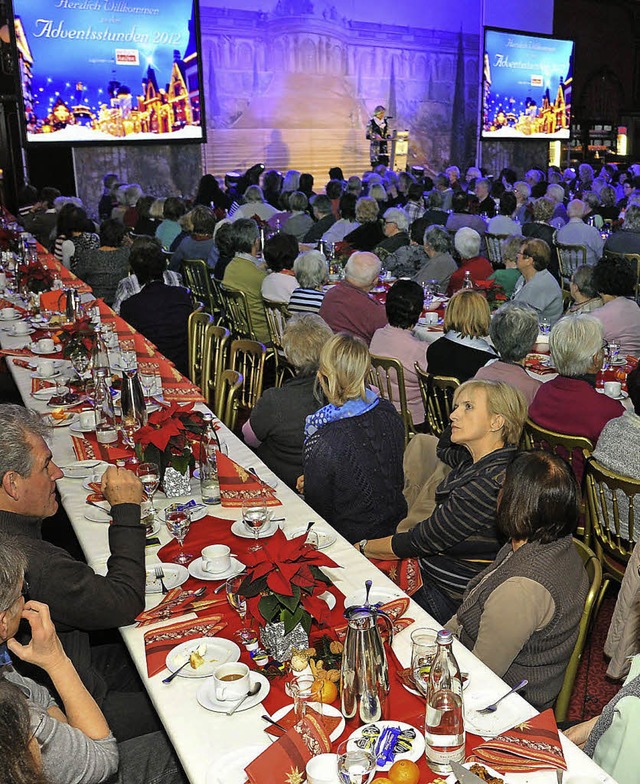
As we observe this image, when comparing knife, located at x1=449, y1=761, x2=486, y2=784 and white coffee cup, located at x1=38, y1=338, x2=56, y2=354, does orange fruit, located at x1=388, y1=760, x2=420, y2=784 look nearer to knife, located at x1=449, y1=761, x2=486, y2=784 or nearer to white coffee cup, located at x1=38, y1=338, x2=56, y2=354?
knife, located at x1=449, y1=761, x2=486, y2=784

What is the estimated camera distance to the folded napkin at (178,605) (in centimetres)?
215

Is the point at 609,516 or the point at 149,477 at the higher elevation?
the point at 149,477

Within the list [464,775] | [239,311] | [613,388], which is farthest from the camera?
[239,311]

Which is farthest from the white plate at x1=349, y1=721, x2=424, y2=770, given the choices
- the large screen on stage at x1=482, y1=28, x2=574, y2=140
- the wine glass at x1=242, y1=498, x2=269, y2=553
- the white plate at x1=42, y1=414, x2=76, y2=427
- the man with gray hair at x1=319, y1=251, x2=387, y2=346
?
the large screen on stage at x1=482, y1=28, x2=574, y2=140

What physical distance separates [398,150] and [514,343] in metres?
14.5

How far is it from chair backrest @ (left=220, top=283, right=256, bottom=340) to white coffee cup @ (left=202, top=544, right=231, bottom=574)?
14.2ft

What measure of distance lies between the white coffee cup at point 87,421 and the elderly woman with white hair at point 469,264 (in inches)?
149

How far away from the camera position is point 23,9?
1177 centimetres

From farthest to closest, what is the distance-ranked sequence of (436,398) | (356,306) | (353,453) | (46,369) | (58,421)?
(356,306), (46,369), (436,398), (58,421), (353,453)

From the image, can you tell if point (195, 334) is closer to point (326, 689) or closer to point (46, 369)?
point (46, 369)

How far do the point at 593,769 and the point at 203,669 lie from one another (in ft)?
2.77

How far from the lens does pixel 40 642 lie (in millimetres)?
1752

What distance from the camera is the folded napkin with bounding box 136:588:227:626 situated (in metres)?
2.15

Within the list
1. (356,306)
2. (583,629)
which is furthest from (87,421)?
(356,306)
